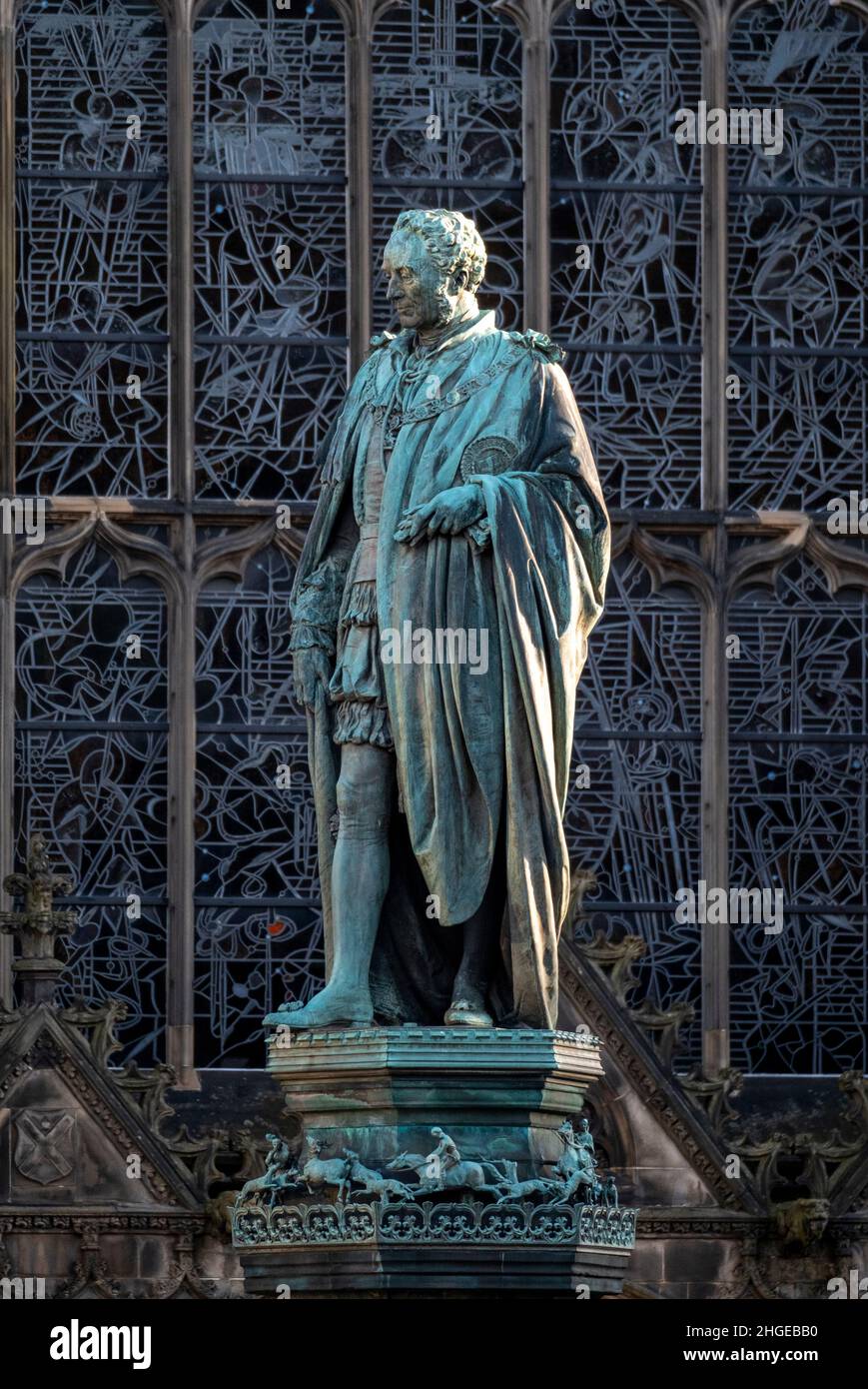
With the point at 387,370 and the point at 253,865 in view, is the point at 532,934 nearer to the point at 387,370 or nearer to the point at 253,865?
the point at 387,370

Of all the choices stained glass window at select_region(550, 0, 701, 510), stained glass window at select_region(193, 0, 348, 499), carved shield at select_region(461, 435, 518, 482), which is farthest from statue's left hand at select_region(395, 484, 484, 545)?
stained glass window at select_region(550, 0, 701, 510)

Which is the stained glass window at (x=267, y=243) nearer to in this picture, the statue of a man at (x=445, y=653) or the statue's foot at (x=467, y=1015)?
the statue of a man at (x=445, y=653)

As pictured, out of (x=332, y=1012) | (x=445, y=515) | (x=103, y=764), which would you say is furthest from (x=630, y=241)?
(x=332, y=1012)

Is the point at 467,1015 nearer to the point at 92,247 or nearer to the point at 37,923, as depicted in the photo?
the point at 37,923

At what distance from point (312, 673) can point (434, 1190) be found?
1.45 meters

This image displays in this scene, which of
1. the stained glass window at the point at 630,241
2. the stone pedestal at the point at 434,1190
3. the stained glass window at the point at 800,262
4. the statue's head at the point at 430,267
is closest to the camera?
the stone pedestal at the point at 434,1190

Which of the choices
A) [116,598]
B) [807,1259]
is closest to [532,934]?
[807,1259]

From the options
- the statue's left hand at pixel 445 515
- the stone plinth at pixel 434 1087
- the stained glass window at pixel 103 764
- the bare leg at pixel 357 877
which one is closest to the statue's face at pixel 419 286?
the statue's left hand at pixel 445 515

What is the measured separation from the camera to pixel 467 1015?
10914 mm

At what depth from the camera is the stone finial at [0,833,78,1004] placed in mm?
20984

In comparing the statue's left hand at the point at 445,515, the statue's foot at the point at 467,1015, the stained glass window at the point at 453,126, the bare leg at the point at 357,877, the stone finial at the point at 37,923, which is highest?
the stained glass window at the point at 453,126

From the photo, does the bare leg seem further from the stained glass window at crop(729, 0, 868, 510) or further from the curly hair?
the stained glass window at crop(729, 0, 868, 510)

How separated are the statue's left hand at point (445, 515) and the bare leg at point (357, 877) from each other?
0.54 meters

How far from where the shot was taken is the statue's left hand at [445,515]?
1099cm
